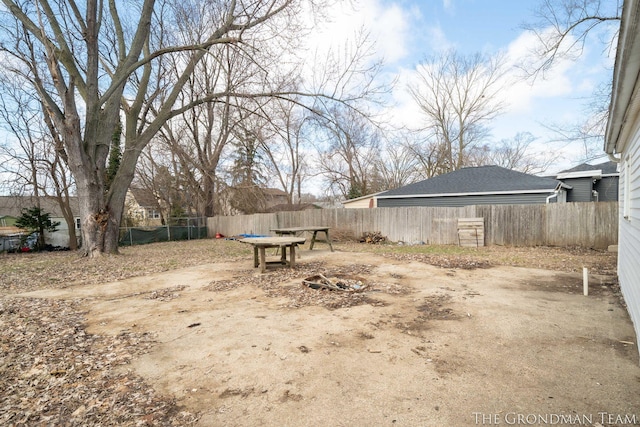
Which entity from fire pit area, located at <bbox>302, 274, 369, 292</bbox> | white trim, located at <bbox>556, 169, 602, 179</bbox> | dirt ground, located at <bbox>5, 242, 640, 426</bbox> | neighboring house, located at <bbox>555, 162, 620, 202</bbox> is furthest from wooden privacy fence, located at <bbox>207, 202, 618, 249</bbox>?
fire pit area, located at <bbox>302, 274, 369, 292</bbox>

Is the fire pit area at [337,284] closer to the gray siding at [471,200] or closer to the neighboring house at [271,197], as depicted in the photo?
the gray siding at [471,200]

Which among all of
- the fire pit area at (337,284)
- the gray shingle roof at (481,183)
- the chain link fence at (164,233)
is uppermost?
the gray shingle roof at (481,183)

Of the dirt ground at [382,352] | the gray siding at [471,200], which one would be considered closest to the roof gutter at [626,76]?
the dirt ground at [382,352]

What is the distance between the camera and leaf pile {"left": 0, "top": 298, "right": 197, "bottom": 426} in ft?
6.71

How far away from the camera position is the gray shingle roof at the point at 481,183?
545 inches

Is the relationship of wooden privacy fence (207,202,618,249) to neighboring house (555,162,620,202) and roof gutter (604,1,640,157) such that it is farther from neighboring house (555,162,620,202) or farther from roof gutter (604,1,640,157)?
roof gutter (604,1,640,157)

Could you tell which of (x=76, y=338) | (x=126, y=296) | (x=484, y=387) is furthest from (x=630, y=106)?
(x=126, y=296)

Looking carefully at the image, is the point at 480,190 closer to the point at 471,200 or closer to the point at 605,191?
the point at 471,200

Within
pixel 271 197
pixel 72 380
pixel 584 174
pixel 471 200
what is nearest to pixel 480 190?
pixel 471 200

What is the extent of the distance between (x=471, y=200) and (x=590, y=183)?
224 inches

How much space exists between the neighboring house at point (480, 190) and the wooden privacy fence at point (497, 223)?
327cm

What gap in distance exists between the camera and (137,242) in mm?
16359

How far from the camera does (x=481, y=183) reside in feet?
50.1

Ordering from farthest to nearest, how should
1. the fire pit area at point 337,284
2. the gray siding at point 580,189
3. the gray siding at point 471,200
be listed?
1. the gray siding at point 580,189
2. the gray siding at point 471,200
3. the fire pit area at point 337,284
